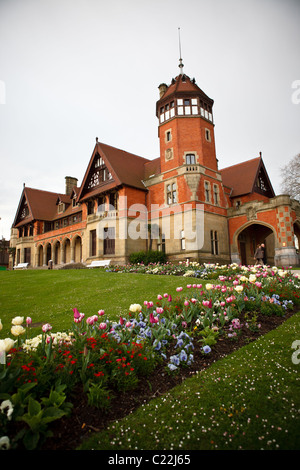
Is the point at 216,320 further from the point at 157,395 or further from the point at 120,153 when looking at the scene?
the point at 120,153

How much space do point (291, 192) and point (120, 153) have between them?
18944 mm

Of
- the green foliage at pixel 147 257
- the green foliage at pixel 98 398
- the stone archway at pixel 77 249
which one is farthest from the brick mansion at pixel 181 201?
the green foliage at pixel 98 398

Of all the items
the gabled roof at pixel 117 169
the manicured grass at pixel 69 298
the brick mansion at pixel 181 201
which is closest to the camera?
the manicured grass at pixel 69 298

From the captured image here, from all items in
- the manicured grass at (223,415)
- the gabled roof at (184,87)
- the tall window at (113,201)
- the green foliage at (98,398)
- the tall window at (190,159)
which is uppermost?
the gabled roof at (184,87)

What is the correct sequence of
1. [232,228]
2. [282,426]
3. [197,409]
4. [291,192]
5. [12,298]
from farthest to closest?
[291,192] < [232,228] < [12,298] < [197,409] < [282,426]

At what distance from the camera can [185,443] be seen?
8.24ft

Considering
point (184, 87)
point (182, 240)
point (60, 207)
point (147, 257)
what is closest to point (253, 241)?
point (182, 240)

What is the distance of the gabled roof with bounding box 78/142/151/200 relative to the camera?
26.5 m

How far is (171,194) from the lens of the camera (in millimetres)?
25359

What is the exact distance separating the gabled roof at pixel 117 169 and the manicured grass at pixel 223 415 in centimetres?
2282

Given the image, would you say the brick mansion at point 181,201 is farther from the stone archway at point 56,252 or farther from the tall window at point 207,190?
the stone archway at point 56,252

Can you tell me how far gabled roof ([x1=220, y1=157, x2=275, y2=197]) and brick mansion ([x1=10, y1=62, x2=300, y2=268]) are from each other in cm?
13

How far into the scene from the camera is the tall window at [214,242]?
24584 millimetres

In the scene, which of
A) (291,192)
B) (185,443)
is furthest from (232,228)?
(185,443)
